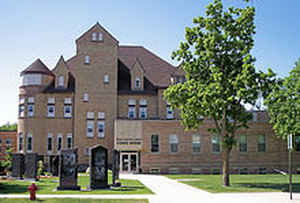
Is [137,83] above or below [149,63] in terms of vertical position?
below

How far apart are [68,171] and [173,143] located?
899 inches

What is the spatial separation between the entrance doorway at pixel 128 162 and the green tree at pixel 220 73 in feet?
62.7

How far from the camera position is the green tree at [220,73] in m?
24.0

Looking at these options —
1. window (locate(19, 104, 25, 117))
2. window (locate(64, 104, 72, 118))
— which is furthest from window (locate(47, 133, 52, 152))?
window (locate(19, 104, 25, 117))

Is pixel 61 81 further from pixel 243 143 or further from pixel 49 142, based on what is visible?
pixel 243 143

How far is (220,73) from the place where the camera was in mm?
24125

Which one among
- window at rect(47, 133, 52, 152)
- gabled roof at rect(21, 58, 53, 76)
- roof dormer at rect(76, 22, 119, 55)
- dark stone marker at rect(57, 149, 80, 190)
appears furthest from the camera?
window at rect(47, 133, 52, 152)

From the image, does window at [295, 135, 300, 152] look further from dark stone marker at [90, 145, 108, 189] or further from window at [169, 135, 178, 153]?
dark stone marker at [90, 145, 108, 189]

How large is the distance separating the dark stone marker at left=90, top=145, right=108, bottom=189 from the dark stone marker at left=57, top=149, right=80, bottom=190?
98 cm

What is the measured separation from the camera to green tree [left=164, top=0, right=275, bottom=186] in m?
24.0

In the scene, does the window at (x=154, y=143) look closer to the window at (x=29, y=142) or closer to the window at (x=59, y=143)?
the window at (x=59, y=143)

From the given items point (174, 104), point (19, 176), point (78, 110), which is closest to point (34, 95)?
point (78, 110)

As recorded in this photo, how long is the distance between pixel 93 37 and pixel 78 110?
9091 mm

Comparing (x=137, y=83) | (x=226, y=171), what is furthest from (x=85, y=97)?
(x=226, y=171)
